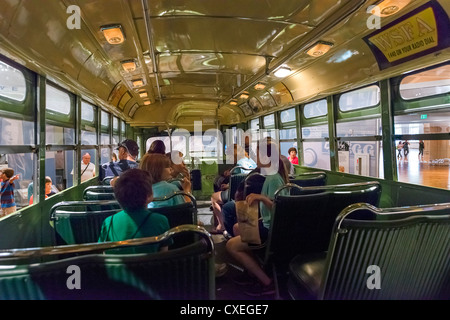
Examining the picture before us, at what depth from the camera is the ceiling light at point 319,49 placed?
114 inches

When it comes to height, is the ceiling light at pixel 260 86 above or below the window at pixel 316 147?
above

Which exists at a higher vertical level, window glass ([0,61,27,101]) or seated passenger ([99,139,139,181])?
window glass ([0,61,27,101])

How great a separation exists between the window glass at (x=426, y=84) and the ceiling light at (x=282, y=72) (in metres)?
1.57

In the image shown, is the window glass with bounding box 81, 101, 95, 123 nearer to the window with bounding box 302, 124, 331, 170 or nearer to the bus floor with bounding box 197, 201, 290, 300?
the bus floor with bounding box 197, 201, 290, 300

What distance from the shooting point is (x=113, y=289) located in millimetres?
918

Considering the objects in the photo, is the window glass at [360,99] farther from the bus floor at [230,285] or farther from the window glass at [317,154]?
the bus floor at [230,285]

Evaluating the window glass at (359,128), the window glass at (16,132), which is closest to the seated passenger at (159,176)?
the window glass at (16,132)

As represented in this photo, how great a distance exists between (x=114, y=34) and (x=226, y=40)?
50.2 inches

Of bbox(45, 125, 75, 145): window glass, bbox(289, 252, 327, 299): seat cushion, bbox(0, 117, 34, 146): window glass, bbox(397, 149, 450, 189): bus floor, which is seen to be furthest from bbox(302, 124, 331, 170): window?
bbox(0, 117, 34, 146): window glass

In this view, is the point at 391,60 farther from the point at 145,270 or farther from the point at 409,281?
the point at 145,270

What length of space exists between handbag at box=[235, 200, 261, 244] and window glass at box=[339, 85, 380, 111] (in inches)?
93.3

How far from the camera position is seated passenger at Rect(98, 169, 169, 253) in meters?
1.40

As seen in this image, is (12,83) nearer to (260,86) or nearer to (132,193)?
(132,193)

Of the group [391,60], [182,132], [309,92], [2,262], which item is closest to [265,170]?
[391,60]
